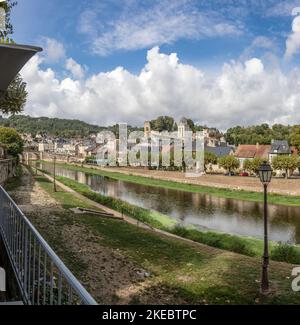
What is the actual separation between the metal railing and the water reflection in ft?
54.1

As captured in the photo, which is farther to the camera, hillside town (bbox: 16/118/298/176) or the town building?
the town building

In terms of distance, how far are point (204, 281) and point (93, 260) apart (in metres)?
3.31

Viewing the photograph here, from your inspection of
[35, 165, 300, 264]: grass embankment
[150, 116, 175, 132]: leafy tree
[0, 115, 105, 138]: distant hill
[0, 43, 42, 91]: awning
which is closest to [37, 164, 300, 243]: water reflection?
[35, 165, 300, 264]: grass embankment

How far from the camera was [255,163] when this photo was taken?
2141 inches

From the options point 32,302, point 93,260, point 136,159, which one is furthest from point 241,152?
point 32,302

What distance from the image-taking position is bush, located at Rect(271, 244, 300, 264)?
14469 mm

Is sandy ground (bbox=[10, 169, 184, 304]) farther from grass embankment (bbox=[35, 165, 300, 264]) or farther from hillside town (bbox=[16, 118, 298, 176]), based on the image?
hillside town (bbox=[16, 118, 298, 176])

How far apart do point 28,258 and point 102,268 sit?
609 centimetres

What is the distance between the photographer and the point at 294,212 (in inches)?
1180

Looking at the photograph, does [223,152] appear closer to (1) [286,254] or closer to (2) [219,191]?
(2) [219,191]

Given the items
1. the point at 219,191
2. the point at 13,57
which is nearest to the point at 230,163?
the point at 219,191

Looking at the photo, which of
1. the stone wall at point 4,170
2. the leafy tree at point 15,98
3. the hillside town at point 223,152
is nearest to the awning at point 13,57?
the leafy tree at point 15,98

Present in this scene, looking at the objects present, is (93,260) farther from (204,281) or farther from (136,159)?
(136,159)

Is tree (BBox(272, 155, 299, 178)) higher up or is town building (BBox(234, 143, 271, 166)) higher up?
town building (BBox(234, 143, 271, 166))
